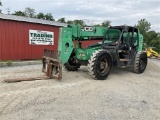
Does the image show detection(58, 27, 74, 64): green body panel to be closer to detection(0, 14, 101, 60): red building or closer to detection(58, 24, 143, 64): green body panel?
detection(58, 24, 143, 64): green body panel

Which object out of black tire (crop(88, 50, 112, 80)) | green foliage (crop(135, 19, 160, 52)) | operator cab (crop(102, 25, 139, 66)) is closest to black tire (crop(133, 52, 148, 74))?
operator cab (crop(102, 25, 139, 66))

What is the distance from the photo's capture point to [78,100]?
18.9ft

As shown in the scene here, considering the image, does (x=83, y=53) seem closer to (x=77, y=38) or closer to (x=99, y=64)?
(x=77, y=38)

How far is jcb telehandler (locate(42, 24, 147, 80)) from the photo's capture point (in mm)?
7957

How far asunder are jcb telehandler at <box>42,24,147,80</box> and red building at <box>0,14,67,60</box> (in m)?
5.27

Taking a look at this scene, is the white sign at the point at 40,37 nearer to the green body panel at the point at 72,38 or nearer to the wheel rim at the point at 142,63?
the green body panel at the point at 72,38

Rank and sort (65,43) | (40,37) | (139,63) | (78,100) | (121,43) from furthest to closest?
(40,37) → (139,63) → (121,43) → (65,43) → (78,100)

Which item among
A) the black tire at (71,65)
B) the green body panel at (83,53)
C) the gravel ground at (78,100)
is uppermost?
the green body panel at (83,53)

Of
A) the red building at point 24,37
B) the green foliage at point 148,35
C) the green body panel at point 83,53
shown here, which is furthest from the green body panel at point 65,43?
the green foliage at point 148,35

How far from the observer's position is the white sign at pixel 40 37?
14634mm

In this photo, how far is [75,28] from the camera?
8656 mm

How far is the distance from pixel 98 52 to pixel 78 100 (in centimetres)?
272

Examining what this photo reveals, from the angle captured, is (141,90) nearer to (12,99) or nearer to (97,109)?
(97,109)

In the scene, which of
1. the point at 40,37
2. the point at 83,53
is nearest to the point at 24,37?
the point at 40,37
